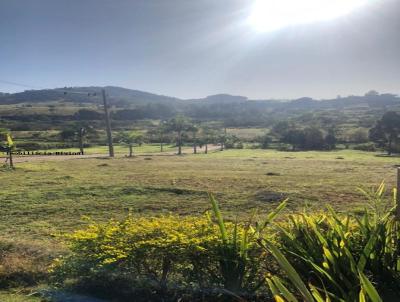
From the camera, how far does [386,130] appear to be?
7400 cm

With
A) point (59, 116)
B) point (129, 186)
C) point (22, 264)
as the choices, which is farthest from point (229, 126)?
point (22, 264)

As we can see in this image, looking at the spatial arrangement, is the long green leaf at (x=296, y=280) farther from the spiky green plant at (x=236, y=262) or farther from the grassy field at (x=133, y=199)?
the grassy field at (x=133, y=199)

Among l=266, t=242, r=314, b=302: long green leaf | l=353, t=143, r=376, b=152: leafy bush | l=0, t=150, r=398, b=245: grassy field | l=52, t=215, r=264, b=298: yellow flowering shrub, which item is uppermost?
l=266, t=242, r=314, b=302: long green leaf

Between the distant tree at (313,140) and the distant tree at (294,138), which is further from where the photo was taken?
the distant tree at (294,138)

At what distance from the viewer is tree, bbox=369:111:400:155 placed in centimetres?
6993

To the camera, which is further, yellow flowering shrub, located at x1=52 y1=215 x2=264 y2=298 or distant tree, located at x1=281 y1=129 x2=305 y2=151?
distant tree, located at x1=281 y1=129 x2=305 y2=151

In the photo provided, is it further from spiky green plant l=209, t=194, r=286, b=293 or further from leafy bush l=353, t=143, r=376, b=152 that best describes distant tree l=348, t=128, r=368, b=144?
spiky green plant l=209, t=194, r=286, b=293

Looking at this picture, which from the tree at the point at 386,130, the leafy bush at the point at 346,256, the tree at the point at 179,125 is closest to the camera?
the leafy bush at the point at 346,256

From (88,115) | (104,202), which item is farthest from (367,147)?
(88,115)

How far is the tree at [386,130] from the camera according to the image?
6993 centimetres

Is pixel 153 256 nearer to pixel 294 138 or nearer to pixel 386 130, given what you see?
pixel 386 130

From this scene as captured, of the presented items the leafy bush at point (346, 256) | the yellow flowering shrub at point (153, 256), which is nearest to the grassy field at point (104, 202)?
the yellow flowering shrub at point (153, 256)

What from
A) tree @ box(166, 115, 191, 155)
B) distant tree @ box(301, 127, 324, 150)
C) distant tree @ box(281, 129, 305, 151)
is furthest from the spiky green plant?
distant tree @ box(301, 127, 324, 150)

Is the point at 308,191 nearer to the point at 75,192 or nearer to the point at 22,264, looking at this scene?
the point at 75,192
